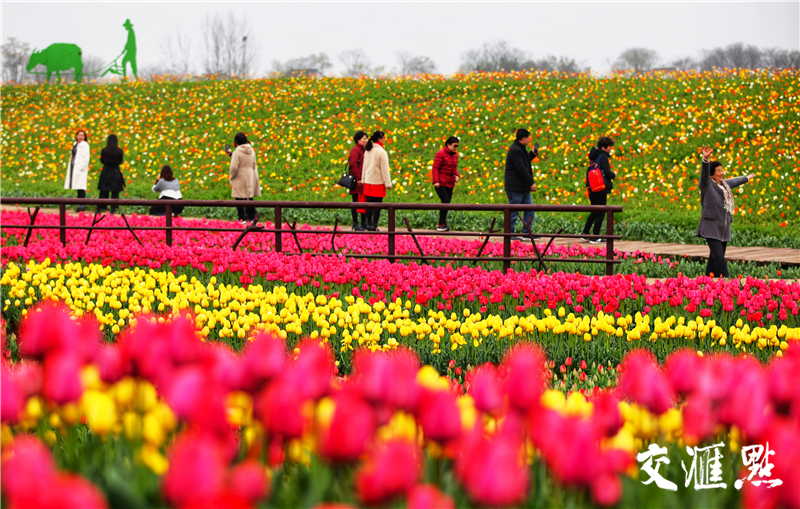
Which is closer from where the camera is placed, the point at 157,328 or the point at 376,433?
the point at 376,433

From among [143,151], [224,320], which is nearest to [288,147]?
[143,151]

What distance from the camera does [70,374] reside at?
4.34 feet

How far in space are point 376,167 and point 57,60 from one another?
30664 mm

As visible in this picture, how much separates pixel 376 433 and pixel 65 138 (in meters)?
31.0

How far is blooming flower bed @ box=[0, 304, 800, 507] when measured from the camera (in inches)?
43.5

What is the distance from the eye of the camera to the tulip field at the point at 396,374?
1.20m

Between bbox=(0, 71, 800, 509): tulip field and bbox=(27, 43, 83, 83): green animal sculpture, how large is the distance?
80.6ft

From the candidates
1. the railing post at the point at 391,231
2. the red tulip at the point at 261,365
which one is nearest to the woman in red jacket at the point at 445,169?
the railing post at the point at 391,231

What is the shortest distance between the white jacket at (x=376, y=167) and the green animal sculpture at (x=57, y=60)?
29.4 metres

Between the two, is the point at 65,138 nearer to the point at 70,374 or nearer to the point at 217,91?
the point at 217,91

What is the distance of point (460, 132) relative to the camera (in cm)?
2461

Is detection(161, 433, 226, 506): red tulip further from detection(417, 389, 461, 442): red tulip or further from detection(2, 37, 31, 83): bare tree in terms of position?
detection(2, 37, 31, 83): bare tree

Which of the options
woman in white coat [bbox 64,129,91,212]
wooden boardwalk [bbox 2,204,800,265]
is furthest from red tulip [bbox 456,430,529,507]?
woman in white coat [bbox 64,129,91,212]

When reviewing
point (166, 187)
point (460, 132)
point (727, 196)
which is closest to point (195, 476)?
point (727, 196)
